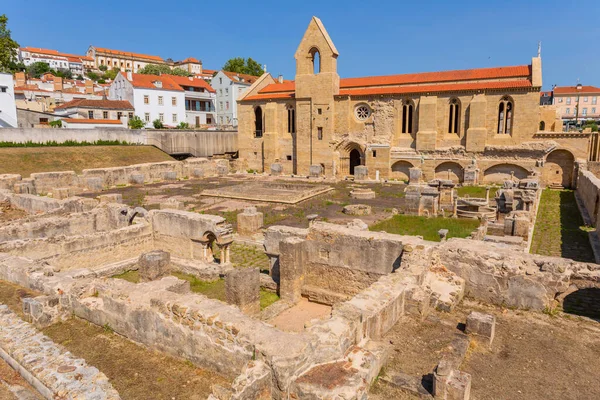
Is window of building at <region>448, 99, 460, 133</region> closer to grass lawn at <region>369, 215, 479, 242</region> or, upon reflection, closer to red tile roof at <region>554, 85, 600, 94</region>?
grass lawn at <region>369, 215, 479, 242</region>

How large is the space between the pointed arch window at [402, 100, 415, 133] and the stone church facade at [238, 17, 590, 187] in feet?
0.29

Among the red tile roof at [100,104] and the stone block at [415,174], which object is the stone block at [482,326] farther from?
the red tile roof at [100,104]

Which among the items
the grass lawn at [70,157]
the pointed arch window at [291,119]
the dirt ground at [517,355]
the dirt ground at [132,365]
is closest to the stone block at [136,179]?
the grass lawn at [70,157]

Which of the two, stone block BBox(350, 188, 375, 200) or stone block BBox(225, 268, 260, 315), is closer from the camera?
stone block BBox(225, 268, 260, 315)

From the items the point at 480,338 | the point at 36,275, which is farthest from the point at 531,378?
the point at 36,275

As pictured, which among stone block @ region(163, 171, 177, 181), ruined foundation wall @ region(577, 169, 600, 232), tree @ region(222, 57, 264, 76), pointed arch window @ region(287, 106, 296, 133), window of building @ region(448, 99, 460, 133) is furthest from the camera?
tree @ region(222, 57, 264, 76)

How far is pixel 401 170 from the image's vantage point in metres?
35.3

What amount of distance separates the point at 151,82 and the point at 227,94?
11.8 m

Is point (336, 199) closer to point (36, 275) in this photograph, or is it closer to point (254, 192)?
point (254, 192)

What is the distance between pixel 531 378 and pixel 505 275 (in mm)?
2763

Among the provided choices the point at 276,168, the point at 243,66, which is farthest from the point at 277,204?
the point at 243,66

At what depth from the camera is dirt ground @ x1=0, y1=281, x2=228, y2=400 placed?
19.1 feet

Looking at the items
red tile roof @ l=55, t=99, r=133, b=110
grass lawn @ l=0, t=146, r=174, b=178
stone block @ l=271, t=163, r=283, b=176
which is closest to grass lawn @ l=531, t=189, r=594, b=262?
stone block @ l=271, t=163, r=283, b=176

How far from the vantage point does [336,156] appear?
1471 inches
